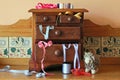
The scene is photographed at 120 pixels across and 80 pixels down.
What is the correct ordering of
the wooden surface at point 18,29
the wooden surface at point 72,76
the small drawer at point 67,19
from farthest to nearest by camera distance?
the wooden surface at point 18,29 → the small drawer at point 67,19 → the wooden surface at point 72,76

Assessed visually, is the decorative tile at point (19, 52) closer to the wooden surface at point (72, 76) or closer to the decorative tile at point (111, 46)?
the wooden surface at point (72, 76)

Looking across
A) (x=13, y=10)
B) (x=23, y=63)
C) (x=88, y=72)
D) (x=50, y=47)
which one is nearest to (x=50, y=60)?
(x=50, y=47)

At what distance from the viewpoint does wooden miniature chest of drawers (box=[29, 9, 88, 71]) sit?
4.24ft

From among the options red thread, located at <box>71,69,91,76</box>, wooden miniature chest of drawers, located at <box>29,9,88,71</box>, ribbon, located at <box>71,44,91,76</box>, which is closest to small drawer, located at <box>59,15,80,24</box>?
wooden miniature chest of drawers, located at <box>29,9,88,71</box>

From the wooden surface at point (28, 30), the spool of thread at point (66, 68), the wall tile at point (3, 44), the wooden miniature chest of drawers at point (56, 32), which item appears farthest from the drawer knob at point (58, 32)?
the wall tile at point (3, 44)

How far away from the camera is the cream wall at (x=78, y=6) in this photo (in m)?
1.57

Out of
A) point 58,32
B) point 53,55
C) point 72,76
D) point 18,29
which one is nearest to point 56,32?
point 58,32

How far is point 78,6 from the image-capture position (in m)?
1.57

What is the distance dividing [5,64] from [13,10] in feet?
1.10

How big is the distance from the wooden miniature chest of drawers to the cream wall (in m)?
0.28

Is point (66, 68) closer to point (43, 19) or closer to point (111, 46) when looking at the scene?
point (43, 19)

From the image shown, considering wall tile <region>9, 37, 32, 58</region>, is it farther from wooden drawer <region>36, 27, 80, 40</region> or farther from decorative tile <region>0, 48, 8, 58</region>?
wooden drawer <region>36, 27, 80, 40</region>

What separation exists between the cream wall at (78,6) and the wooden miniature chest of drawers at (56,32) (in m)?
0.28

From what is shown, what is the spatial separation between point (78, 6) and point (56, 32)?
357 mm
